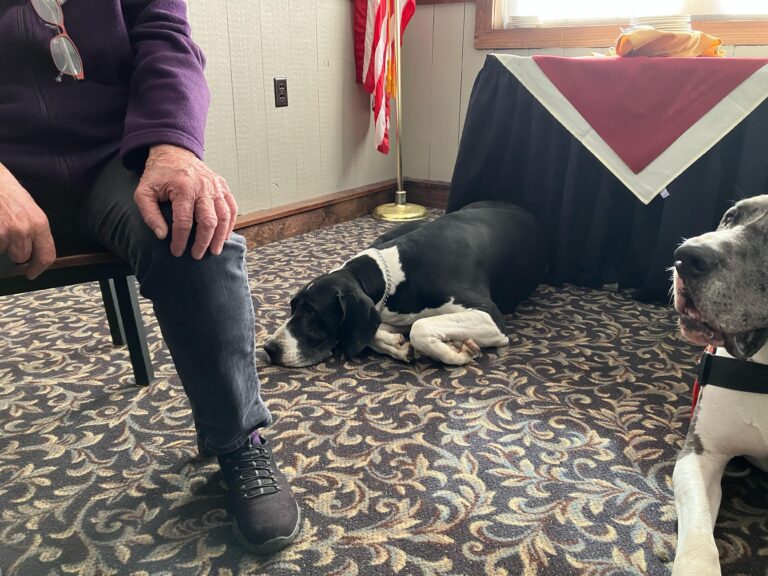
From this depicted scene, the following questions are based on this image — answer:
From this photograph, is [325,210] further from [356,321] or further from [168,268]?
[168,268]

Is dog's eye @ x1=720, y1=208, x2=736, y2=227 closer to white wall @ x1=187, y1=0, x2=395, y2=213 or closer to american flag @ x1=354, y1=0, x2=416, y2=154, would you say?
white wall @ x1=187, y1=0, x2=395, y2=213

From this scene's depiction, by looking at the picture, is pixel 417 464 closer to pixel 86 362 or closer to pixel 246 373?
pixel 246 373

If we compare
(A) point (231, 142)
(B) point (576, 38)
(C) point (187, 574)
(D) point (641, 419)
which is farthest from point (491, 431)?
(B) point (576, 38)

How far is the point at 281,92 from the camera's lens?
10.2 feet

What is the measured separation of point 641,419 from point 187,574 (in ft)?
3.62

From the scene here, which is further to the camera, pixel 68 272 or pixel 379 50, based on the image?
pixel 379 50

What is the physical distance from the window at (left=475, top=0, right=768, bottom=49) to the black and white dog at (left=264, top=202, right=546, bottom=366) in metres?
1.47

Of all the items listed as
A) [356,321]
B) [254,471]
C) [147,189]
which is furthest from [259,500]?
[356,321]

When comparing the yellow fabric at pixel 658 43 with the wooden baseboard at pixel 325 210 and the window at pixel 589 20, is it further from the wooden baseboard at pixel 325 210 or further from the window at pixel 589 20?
the wooden baseboard at pixel 325 210

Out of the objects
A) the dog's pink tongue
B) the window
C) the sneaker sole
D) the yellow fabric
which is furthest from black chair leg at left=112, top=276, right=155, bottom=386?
the window

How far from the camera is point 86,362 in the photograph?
185 cm

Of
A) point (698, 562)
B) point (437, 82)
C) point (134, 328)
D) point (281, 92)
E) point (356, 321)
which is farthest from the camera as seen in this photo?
point (437, 82)

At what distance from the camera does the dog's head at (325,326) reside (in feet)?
5.96

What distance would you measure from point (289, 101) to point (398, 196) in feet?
2.98
